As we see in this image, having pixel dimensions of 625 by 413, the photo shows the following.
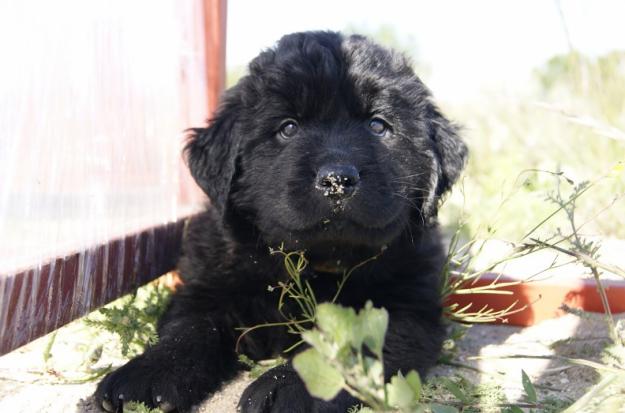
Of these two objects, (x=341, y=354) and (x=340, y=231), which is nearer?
(x=341, y=354)

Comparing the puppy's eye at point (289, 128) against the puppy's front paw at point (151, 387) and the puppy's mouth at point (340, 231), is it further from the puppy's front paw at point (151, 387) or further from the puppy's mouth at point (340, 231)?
the puppy's front paw at point (151, 387)

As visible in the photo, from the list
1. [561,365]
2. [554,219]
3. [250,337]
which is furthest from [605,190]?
[250,337]

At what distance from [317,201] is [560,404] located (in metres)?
0.83

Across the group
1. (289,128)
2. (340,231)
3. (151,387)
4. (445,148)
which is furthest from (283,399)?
(445,148)

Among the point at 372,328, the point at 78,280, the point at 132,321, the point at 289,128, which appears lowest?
the point at 132,321

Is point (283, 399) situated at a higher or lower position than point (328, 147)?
lower

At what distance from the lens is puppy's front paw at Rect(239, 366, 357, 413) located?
5.51 feet

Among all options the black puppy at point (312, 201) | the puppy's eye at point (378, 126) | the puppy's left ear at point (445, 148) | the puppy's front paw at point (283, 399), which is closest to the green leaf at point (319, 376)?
the puppy's front paw at point (283, 399)

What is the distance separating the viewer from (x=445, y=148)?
237cm

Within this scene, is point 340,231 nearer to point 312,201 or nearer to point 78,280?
point 312,201

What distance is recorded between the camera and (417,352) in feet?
6.71

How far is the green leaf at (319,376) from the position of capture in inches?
39.6

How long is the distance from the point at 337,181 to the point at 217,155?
0.61 metres

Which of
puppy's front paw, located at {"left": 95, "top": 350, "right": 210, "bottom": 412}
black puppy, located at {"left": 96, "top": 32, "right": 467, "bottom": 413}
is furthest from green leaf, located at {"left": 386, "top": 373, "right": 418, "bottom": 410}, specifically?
puppy's front paw, located at {"left": 95, "top": 350, "right": 210, "bottom": 412}
